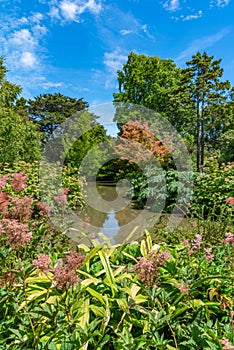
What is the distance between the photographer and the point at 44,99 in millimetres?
22703

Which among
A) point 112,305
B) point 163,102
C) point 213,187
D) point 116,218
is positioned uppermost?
point 163,102

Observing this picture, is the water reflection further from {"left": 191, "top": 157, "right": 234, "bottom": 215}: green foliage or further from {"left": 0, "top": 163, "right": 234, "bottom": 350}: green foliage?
{"left": 0, "top": 163, "right": 234, "bottom": 350}: green foliage

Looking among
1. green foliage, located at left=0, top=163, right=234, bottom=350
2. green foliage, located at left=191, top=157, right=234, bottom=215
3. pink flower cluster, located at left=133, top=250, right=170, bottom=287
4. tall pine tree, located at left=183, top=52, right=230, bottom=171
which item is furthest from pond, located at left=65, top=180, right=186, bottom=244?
tall pine tree, located at left=183, top=52, right=230, bottom=171

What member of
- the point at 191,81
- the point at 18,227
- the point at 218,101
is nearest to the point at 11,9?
the point at 18,227

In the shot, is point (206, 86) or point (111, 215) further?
point (206, 86)

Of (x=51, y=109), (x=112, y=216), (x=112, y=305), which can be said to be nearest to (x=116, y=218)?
(x=112, y=216)

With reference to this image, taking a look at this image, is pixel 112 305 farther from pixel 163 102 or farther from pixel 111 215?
pixel 163 102

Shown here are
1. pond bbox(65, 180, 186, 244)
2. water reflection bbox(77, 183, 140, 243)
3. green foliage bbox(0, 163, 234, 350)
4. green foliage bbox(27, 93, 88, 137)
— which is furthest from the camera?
green foliage bbox(27, 93, 88, 137)

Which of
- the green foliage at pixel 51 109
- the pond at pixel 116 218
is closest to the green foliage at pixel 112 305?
the pond at pixel 116 218

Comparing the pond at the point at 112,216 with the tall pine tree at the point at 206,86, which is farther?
the tall pine tree at the point at 206,86

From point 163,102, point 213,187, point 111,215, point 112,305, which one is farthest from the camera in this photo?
point 163,102

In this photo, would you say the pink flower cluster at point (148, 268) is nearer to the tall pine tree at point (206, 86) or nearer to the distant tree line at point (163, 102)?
the distant tree line at point (163, 102)

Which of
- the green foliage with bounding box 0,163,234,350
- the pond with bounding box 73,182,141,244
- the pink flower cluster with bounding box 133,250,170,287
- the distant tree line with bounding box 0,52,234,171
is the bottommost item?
the pond with bounding box 73,182,141,244

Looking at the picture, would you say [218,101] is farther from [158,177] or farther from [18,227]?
[18,227]
